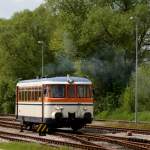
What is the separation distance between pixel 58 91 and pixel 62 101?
616mm

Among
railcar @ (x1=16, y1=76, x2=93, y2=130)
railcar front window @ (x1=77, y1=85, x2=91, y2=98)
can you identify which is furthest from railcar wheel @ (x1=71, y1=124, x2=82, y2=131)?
railcar front window @ (x1=77, y1=85, x2=91, y2=98)

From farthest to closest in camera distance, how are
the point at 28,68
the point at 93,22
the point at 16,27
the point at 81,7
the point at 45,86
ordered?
the point at 16,27 → the point at 28,68 → the point at 81,7 → the point at 93,22 → the point at 45,86

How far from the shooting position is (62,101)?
1299 inches

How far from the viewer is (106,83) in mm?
57906

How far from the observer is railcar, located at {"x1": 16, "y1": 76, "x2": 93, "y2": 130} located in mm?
32906

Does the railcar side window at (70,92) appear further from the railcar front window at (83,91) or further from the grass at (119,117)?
the grass at (119,117)

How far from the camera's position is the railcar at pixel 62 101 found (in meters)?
32.9

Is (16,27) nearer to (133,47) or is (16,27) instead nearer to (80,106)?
(133,47)

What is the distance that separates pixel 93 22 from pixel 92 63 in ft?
13.4

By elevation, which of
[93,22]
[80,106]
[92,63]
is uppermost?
[93,22]

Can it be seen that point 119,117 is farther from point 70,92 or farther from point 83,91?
point 70,92

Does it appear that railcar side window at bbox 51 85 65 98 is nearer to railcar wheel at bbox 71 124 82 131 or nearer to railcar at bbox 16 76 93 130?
railcar at bbox 16 76 93 130

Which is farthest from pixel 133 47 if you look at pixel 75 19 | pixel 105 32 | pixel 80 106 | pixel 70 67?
pixel 80 106

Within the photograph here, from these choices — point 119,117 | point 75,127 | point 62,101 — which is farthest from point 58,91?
point 119,117
